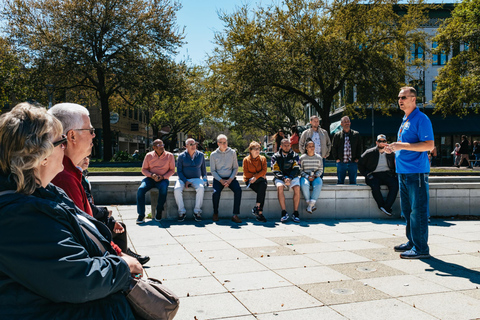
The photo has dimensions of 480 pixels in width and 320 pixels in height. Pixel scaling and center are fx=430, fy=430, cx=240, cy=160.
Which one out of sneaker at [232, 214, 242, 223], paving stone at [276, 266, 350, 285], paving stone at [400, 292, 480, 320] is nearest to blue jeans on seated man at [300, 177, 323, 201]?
sneaker at [232, 214, 242, 223]

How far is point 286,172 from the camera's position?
9.73 m

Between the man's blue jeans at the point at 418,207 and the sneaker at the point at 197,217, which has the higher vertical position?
the man's blue jeans at the point at 418,207

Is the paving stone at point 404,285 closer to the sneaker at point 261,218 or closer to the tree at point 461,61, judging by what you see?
the sneaker at point 261,218

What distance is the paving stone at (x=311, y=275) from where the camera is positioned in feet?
15.8

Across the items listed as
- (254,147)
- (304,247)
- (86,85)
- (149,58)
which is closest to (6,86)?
(86,85)

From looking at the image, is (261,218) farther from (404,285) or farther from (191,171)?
(404,285)

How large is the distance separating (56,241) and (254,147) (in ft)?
25.6

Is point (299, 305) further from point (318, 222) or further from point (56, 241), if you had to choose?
point (318, 222)

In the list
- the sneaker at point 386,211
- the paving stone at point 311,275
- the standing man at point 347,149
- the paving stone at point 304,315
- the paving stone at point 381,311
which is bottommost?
the paving stone at point 311,275

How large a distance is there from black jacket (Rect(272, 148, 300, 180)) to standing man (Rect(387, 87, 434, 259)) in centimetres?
389

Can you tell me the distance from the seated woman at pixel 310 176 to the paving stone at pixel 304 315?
563 centimetres

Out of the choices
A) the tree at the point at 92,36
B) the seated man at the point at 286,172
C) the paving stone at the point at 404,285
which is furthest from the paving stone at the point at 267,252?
the tree at the point at 92,36

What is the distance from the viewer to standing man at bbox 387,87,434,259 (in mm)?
5680

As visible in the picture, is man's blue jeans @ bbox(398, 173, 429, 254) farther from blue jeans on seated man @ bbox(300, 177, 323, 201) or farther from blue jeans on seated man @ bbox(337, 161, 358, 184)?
blue jeans on seated man @ bbox(337, 161, 358, 184)
